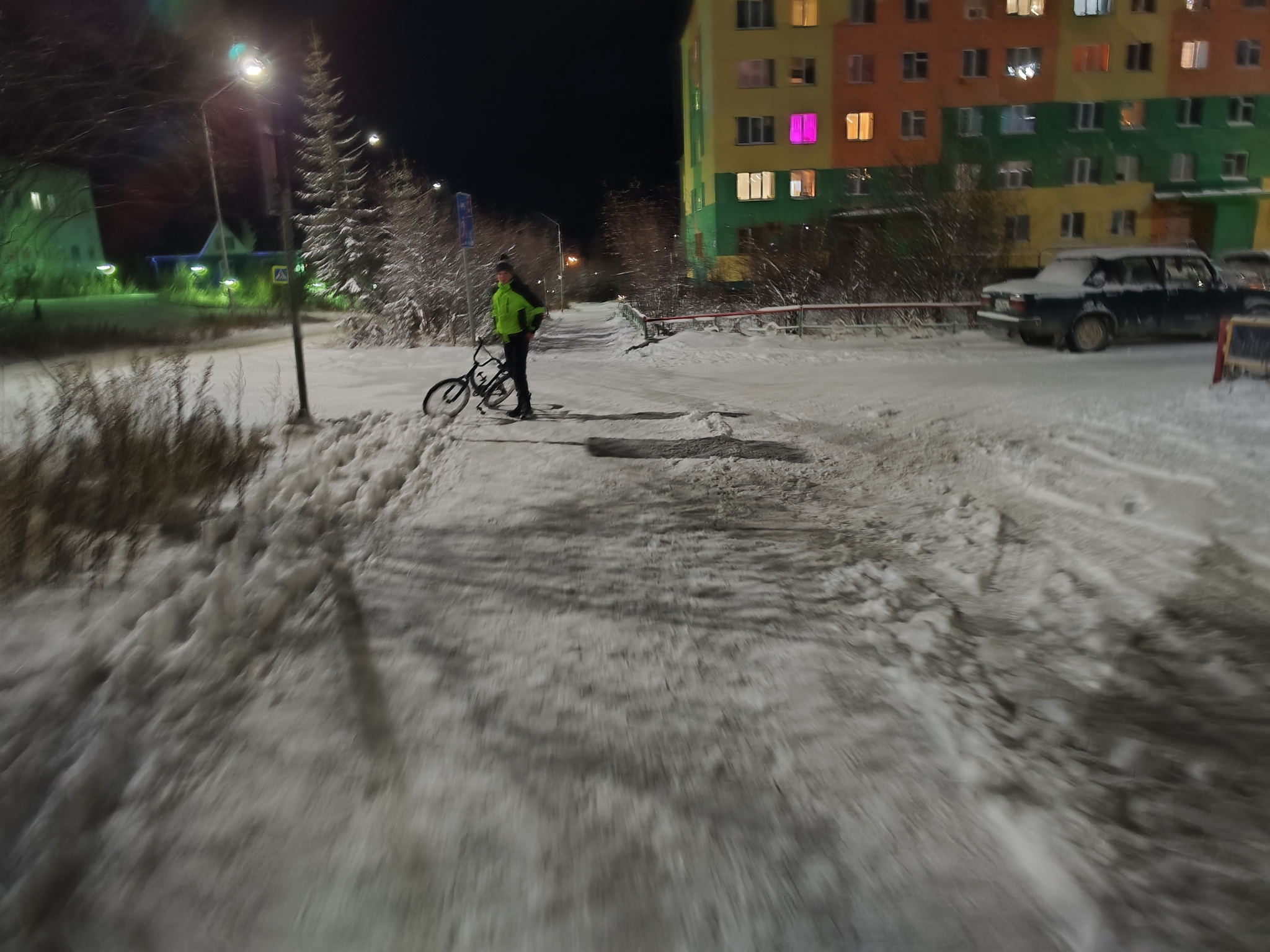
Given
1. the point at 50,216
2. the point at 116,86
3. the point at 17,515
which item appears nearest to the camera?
the point at 17,515

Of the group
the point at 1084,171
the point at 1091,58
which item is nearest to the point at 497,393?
the point at 1084,171

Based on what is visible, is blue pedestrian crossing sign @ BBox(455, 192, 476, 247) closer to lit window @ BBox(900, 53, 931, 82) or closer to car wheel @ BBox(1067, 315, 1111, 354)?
car wheel @ BBox(1067, 315, 1111, 354)

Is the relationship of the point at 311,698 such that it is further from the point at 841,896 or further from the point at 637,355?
the point at 637,355

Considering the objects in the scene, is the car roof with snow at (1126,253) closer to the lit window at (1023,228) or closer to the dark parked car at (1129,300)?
→ the dark parked car at (1129,300)

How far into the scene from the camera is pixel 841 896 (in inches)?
106

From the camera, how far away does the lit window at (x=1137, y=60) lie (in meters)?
41.2

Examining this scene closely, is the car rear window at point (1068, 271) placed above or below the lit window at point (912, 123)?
below

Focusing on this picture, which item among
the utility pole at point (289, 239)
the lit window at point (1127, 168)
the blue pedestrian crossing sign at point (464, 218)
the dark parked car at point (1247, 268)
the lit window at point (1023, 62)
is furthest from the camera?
the lit window at point (1127, 168)

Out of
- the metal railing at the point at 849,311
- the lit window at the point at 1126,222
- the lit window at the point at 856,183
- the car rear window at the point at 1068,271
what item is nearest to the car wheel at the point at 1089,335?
the car rear window at the point at 1068,271

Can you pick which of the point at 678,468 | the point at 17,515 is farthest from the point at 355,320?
the point at 17,515

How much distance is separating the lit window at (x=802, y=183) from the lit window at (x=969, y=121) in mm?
7010

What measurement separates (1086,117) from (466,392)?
4087 cm

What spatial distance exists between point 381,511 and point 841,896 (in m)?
5.25

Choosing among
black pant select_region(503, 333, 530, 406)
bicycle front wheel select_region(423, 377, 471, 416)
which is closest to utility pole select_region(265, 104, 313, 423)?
bicycle front wheel select_region(423, 377, 471, 416)
